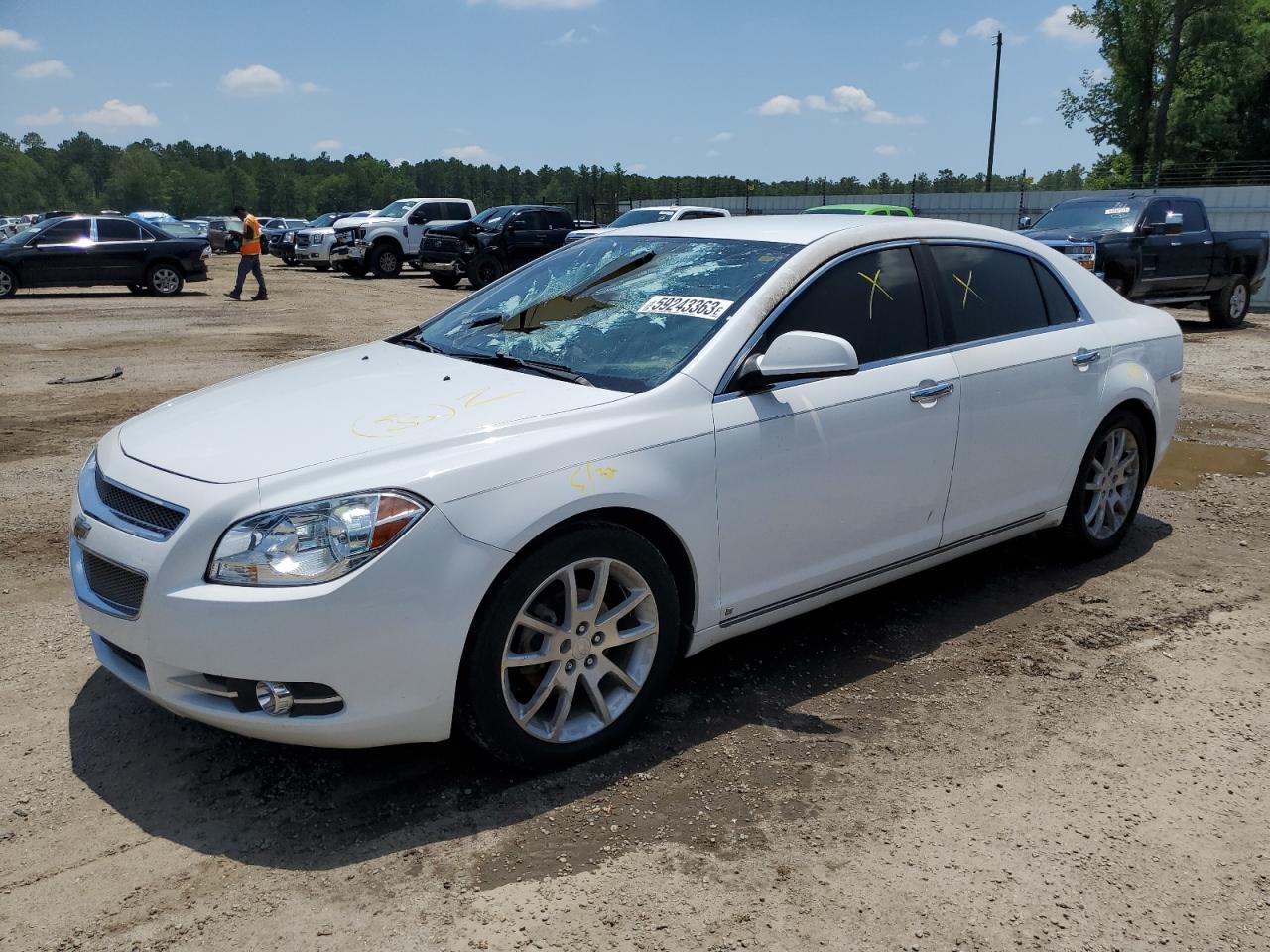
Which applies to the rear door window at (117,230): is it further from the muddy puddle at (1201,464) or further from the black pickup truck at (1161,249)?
the muddy puddle at (1201,464)

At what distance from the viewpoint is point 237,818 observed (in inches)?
118

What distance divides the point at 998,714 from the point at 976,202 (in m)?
30.3

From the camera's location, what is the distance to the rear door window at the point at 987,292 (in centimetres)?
436

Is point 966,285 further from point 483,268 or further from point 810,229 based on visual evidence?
point 483,268

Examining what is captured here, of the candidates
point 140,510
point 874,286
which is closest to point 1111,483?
point 874,286

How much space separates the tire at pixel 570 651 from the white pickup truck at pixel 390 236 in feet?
87.0

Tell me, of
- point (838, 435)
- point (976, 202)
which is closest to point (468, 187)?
point (976, 202)

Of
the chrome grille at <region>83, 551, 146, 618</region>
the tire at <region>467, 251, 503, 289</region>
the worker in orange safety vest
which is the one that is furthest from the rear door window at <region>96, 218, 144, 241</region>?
the chrome grille at <region>83, 551, 146, 618</region>

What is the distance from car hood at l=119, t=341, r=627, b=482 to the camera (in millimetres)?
3059

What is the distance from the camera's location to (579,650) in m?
3.22

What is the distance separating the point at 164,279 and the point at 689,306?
2116 centimetres

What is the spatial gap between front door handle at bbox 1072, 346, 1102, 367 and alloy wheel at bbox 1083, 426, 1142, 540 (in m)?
0.42

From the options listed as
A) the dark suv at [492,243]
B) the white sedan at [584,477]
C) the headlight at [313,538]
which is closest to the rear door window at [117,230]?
the dark suv at [492,243]

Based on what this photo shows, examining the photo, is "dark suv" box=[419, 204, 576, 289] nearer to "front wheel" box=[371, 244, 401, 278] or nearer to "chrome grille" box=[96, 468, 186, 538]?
"front wheel" box=[371, 244, 401, 278]
